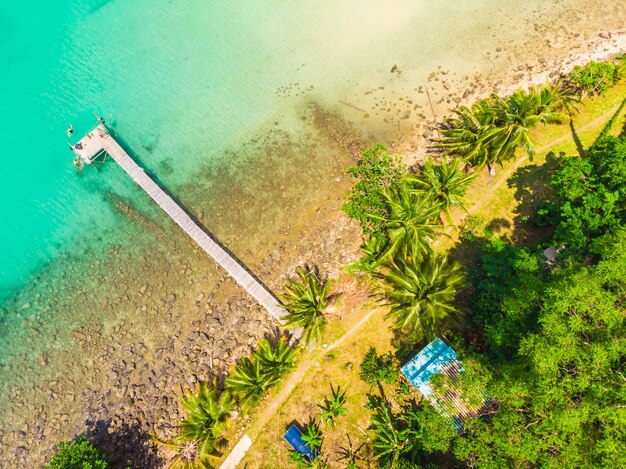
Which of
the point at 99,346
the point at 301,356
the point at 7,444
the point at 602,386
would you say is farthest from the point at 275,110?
the point at 7,444

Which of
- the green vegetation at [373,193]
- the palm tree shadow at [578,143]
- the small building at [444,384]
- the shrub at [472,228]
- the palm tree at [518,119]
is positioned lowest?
the small building at [444,384]

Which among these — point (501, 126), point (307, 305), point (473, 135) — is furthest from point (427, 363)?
point (501, 126)

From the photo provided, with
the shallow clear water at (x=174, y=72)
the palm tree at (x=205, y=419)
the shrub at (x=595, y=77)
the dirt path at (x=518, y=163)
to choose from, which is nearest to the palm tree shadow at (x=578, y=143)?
the dirt path at (x=518, y=163)

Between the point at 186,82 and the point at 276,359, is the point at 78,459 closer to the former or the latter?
the point at 276,359

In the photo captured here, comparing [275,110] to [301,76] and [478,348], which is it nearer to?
[301,76]

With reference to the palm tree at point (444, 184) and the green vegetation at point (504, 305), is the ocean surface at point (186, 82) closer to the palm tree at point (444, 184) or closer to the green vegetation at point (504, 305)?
the palm tree at point (444, 184)

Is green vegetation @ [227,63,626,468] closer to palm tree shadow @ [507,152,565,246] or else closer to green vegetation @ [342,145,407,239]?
palm tree shadow @ [507,152,565,246]
